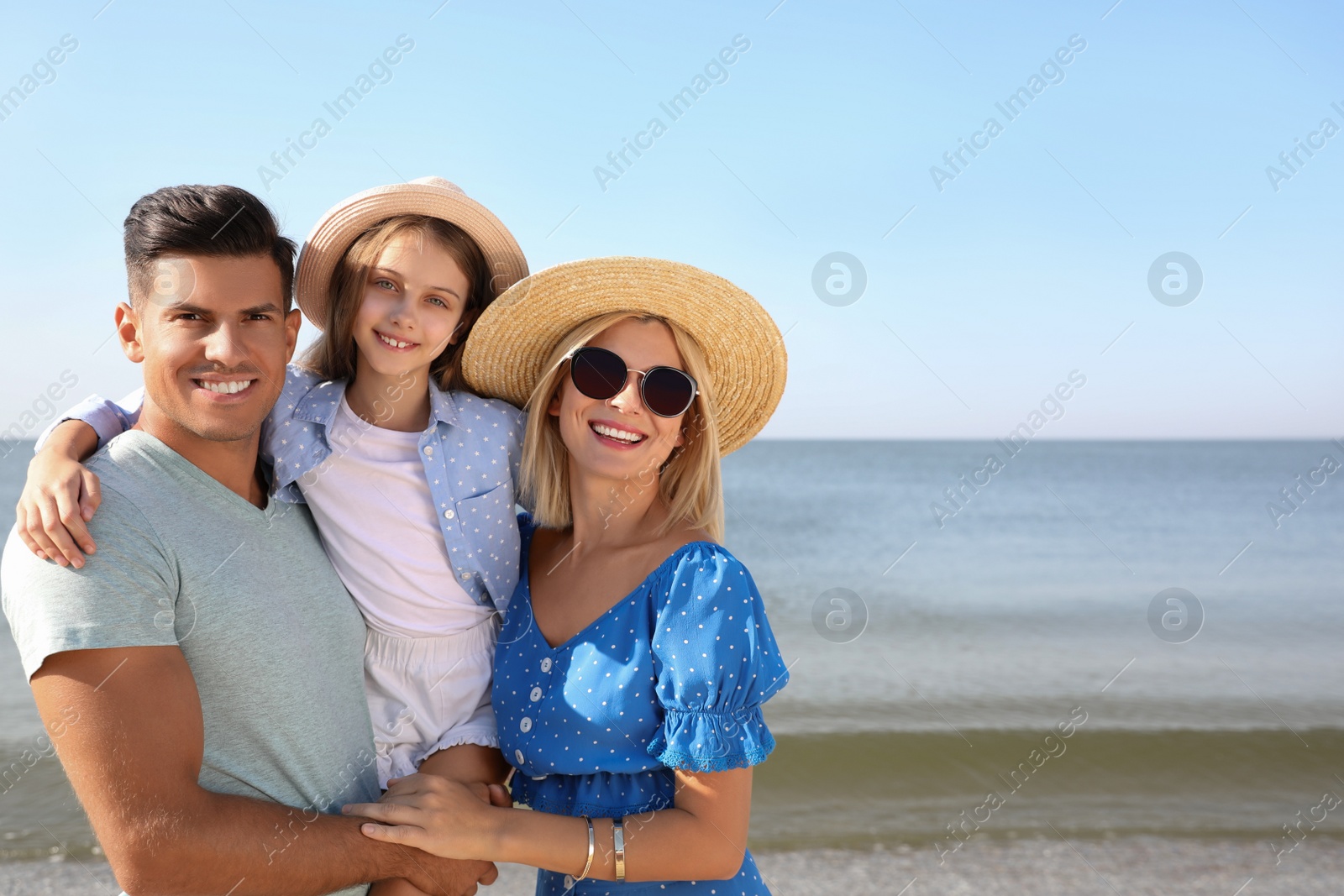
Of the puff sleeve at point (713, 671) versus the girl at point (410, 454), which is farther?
the girl at point (410, 454)

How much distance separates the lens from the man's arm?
198 cm

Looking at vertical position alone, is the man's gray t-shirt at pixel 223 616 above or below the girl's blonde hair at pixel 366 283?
below

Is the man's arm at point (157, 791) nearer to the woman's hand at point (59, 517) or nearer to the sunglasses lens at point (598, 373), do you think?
the woman's hand at point (59, 517)

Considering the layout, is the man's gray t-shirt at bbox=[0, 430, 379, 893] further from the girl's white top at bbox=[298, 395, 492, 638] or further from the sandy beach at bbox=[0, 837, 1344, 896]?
the sandy beach at bbox=[0, 837, 1344, 896]

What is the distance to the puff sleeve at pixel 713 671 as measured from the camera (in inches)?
88.7

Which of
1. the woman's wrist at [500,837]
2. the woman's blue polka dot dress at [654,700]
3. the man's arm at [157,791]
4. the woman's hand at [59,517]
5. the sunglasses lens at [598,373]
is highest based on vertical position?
the sunglasses lens at [598,373]

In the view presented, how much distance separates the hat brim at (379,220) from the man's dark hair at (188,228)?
0.76 metres

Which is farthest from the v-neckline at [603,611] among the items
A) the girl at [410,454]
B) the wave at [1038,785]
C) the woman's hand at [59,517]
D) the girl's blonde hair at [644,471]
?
the wave at [1038,785]

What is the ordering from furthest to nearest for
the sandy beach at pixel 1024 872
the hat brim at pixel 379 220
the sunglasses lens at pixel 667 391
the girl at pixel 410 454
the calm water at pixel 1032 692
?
the calm water at pixel 1032 692, the sandy beach at pixel 1024 872, the hat brim at pixel 379 220, the girl at pixel 410 454, the sunglasses lens at pixel 667 391

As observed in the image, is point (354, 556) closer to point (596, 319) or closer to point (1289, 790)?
point (596, 319)

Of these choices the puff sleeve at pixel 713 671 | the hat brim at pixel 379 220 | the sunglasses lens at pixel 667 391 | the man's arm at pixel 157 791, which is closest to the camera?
the man's arm at pixel 157 791

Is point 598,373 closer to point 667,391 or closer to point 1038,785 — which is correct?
point 667,391

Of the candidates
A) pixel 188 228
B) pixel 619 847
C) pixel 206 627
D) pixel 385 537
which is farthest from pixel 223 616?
pixel 619 847

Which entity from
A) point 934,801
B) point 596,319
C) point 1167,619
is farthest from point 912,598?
point 596,319
